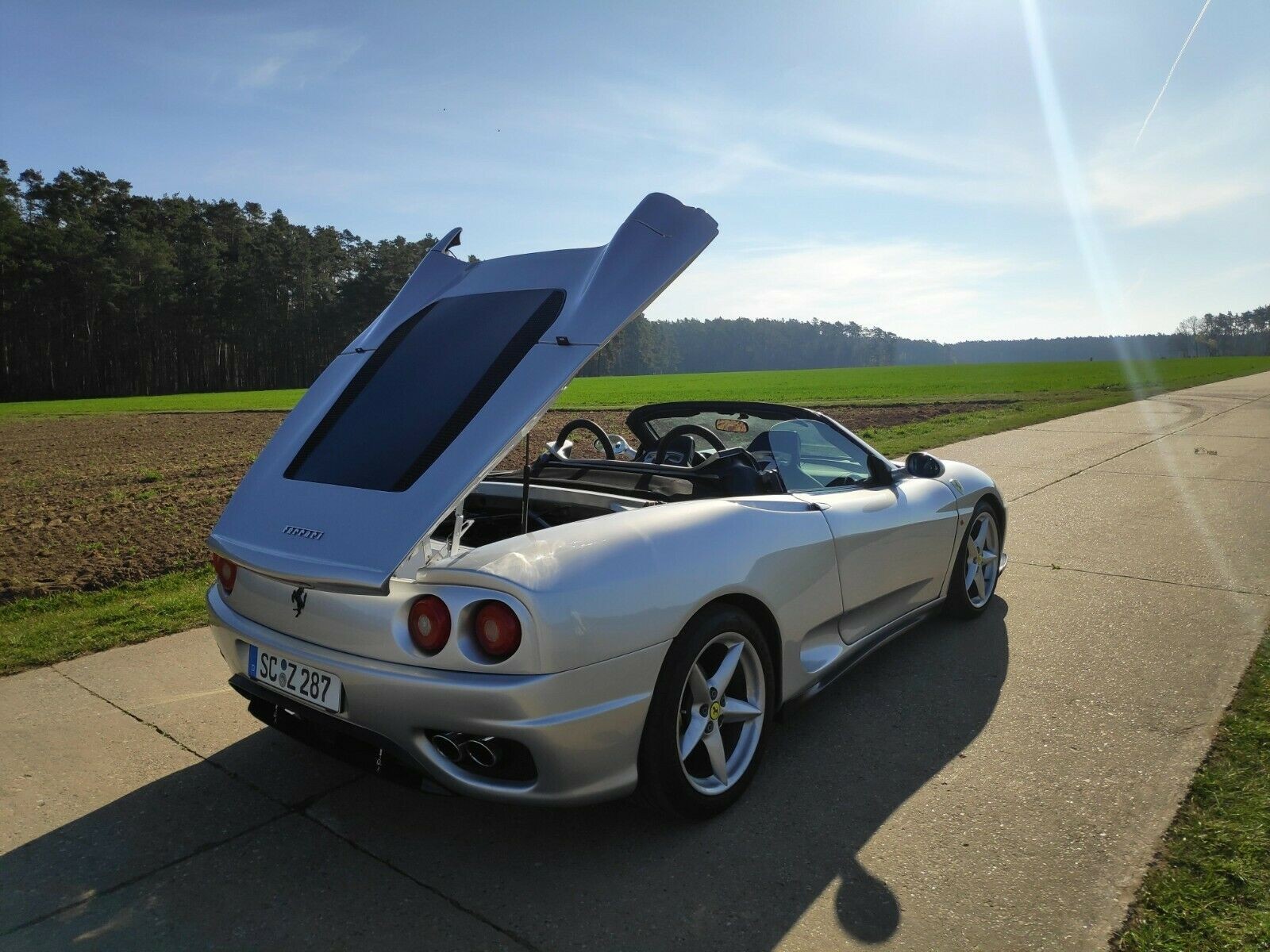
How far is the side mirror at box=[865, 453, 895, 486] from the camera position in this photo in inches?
155

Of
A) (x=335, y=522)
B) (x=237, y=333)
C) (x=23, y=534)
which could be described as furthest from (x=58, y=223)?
(x=335, y=522)

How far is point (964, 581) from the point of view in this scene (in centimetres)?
454

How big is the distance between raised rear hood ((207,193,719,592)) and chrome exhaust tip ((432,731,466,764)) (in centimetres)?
44

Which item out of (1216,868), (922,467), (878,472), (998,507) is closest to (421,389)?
(878,472)

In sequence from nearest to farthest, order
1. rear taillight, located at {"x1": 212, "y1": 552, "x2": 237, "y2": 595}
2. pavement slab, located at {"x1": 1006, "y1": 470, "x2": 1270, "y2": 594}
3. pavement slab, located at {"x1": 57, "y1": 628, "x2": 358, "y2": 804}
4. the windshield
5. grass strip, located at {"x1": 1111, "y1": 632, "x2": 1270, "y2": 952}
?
grass strip, located at {"x1": 1111, "y1": 632, "x2": 1270, "y2": 952} < the windshield < rear taillight, located at {"x1": 212, "y1": 552, "x2": 237, "y2": 595} < pavement slab, located at {"x1": 57, "y1": 628, "x2": 358, "y2": 804} < pavement slab, located at {"x1": 1006, "y1": 470, "x2": 1270, "y2": 594}

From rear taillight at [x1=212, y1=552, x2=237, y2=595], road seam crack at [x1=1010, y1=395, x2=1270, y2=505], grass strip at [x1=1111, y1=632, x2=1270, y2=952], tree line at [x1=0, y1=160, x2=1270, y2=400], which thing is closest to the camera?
grass strip at [x1=1111, y1=632, x2=1270, y2=952]

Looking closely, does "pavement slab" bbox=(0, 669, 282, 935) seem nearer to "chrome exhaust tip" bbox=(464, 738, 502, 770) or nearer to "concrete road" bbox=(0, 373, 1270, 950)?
"concrete road" bbox=(0, 373, 1270, 950)

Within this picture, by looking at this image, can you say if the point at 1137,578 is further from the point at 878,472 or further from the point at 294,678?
the point at 294,678

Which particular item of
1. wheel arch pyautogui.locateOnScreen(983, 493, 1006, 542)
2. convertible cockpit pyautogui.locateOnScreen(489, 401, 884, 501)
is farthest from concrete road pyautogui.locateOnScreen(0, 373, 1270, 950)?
convertible cockpit pyautogui.locateOnScreen(489, 401, 884, 501)

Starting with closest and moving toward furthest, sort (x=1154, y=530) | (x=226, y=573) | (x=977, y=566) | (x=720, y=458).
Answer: (x=226, y=573)
(x=720, y=458)
(x=977, y=566)
(x=1154, y=530)

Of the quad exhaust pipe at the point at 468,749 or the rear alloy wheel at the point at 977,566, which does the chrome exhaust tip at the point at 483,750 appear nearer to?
the quad exhaust pipe at the point at 468,749

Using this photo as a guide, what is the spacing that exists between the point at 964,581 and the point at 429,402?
3.05 m

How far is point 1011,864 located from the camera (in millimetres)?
2477

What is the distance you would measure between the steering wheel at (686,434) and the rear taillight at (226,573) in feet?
5.95
